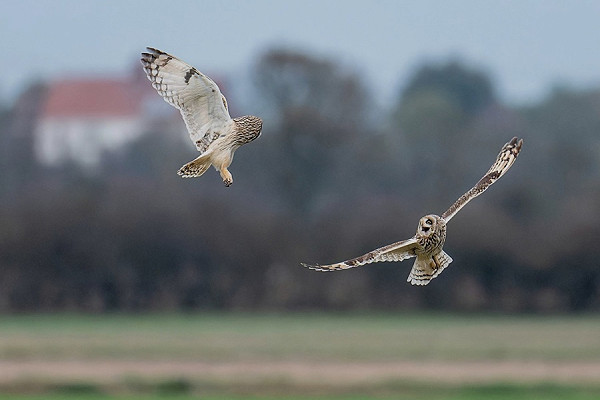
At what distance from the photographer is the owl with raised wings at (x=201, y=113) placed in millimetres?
7727

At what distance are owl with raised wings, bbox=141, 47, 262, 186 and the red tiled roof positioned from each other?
4908 cm

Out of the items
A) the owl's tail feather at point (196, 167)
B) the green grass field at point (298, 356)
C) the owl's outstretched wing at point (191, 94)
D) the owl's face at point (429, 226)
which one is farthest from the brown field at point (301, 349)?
the owl's face at point (429, 226)

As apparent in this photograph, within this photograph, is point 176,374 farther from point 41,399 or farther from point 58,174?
point 58,174

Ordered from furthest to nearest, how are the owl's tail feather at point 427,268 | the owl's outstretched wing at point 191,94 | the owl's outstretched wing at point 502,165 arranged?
the owl's outstretched wing at point 191,94, the owl's outstretched wing at point 502,165, the owl's tail feather at point 427,268

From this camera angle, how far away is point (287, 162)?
41344 millimetres

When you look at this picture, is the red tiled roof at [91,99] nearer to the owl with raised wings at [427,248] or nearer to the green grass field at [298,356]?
the green grass field at [298,356]

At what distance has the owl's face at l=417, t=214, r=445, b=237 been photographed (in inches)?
290

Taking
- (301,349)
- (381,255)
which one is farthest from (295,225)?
(381,255)

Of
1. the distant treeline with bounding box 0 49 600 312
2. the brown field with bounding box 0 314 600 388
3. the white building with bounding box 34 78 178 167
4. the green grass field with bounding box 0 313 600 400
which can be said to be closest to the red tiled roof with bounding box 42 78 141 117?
the white building with bounding box 34 78 178 167

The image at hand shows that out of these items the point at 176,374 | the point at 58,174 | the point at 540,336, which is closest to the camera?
the point at 176,374

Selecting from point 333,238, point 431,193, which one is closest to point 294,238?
point 333,238

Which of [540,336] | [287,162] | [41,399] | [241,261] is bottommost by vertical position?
[41,399]

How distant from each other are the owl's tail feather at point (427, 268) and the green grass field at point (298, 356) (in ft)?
60.6

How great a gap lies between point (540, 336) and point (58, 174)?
660 inches
